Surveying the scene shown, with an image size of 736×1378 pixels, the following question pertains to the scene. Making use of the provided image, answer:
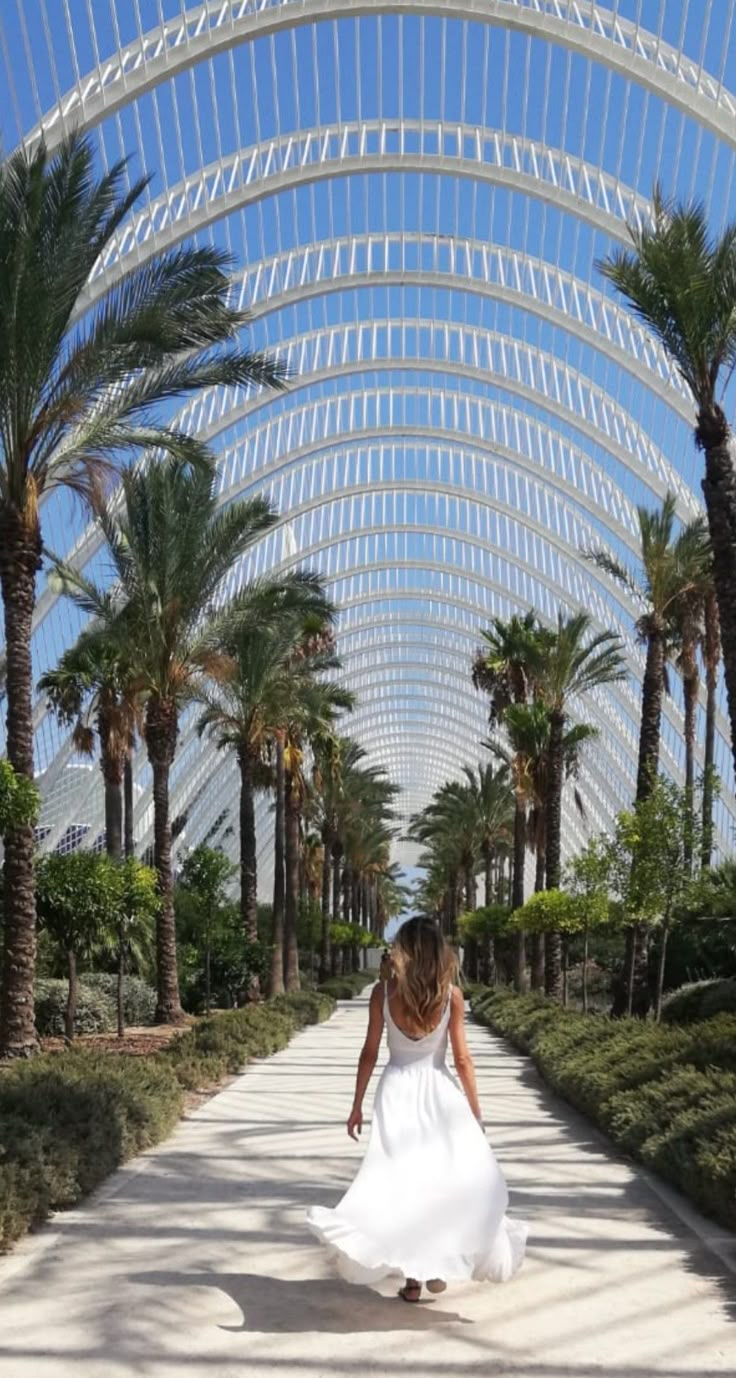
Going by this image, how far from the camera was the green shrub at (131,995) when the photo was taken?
80.9 feet

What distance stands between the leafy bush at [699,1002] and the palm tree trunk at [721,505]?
936 centimetres

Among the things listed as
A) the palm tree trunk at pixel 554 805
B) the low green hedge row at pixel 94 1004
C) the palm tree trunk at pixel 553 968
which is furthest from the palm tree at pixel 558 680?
the low green hedge row at pixel 94 1004

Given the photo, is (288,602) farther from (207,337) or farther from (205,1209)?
(205,1209)

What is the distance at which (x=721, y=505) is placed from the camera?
46.9 ft

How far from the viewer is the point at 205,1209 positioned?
25.5 ft

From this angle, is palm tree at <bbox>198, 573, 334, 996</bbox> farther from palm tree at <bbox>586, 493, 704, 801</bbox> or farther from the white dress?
the white dress

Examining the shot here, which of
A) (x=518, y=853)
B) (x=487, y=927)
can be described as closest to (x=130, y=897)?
(x=518, y=853)

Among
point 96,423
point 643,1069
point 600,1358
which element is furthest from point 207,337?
point 600,1358

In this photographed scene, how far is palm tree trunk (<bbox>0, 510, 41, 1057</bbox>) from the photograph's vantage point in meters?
14.2

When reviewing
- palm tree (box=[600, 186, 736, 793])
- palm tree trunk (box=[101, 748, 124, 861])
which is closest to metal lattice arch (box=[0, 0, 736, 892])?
palm tree (box=[600, 186, 736, 793])

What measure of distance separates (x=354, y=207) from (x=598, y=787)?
40339 mm

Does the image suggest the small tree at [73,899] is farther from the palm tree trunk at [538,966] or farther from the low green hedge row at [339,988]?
the low green hedge row at [339,988]

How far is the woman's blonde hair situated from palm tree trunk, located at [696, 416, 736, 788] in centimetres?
856

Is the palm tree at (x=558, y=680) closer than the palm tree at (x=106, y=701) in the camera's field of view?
Yes
